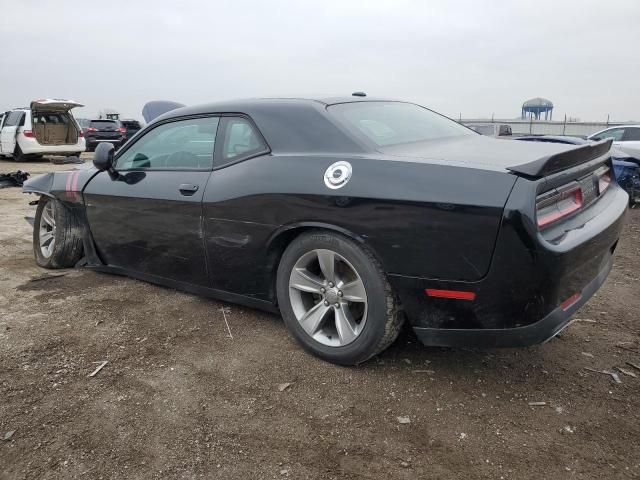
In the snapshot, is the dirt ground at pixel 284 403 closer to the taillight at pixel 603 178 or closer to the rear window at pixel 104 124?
the taillight at pixel 603 178

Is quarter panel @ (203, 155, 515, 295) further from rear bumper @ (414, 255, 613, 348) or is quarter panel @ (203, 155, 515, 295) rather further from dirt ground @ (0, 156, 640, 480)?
dirt ground @ (0, 156, 640, 480)

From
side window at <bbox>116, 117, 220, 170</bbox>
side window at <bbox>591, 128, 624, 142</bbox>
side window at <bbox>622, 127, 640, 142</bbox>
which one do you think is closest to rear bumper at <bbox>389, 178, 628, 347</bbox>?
side window at <bbox>116, 117, 220, 170</bbox>

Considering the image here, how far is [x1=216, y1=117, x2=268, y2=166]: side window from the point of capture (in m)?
3.03

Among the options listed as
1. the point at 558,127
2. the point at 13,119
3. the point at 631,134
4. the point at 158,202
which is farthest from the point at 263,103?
the point at 558,127

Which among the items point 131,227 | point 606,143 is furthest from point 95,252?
point 606,143

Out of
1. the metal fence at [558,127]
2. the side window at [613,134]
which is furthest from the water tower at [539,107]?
the side window at [613,134]

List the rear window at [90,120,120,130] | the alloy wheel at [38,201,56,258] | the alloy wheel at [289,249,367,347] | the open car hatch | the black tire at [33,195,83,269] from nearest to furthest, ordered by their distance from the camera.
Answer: the alloy wheel at [289,249,367,347]
the black tire at [33,195,83,269]
the alloy wheel at [38,201,56,258]
the open car hatch
the rear window at [90,120,120,130]

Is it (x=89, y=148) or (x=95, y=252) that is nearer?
(x=95, y=252)

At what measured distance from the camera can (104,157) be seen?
148 inches

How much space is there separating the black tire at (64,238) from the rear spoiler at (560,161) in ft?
11.7

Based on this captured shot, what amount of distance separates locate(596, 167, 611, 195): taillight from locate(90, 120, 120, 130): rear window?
18.3 m

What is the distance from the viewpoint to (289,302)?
9.48 ft

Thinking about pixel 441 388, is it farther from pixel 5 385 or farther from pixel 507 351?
pixel 5 385

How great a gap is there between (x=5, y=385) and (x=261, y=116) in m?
1.98
